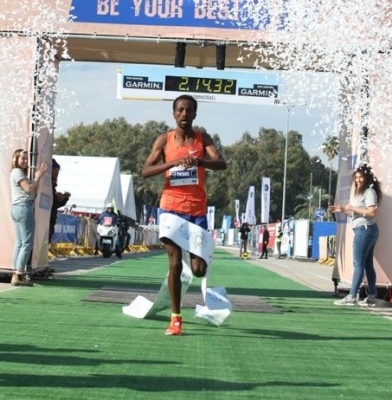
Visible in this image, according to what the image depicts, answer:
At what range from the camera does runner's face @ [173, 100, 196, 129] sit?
23.7 feet

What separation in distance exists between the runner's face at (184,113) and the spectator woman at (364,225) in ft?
13.8

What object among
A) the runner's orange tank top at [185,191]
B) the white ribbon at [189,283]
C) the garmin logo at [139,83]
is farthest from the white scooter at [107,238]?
the runner's orange tank top at [185,191]

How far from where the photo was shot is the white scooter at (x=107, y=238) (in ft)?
91.5

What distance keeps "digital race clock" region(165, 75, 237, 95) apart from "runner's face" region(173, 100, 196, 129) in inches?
233

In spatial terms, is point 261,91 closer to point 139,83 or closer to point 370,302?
point 139,83

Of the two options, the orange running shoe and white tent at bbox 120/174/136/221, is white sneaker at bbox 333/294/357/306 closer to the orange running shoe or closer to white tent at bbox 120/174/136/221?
the orange running shoe

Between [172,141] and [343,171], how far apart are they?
6.45m

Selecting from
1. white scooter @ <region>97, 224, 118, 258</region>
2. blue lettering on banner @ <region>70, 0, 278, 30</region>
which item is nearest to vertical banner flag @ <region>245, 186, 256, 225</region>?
white scooter @ <region>97, 224, 118, 258</region>

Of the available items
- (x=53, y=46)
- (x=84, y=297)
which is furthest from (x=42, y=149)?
(x=84, y=297)

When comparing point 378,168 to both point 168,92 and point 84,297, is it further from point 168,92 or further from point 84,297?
point 84,297

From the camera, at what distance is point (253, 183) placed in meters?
107

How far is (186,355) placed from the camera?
5.92 metres

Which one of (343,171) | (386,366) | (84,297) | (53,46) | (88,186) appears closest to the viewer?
(386,366)

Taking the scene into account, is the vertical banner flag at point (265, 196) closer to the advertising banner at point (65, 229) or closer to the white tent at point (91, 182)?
the white tent at point (91, 182)
